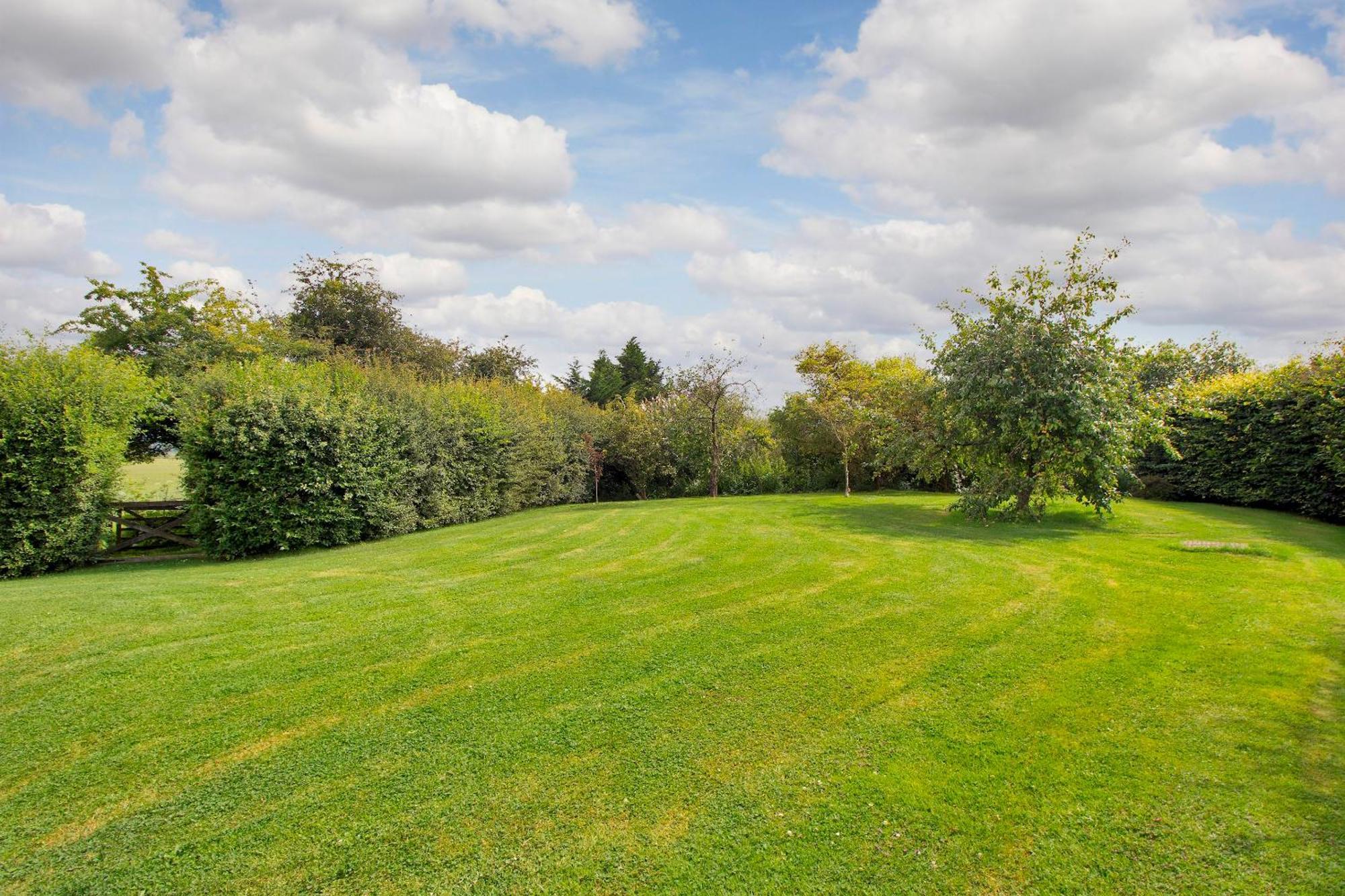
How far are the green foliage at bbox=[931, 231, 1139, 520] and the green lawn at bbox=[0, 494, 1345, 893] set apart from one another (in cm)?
429

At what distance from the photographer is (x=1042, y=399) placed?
11.3 metres

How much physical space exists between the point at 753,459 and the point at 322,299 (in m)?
19.1

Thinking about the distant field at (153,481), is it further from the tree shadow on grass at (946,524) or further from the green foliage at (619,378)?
the green foliage at (619,378)

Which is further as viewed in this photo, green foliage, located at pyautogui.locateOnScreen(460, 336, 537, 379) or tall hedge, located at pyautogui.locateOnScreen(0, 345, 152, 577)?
green foliage, located at pyautogui.locateOnScreen(460, 336, 537, 379)

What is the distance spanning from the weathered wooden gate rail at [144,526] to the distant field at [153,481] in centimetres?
29

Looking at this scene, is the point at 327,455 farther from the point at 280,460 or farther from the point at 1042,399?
the point at 1042,399

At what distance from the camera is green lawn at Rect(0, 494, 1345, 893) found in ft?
9.50

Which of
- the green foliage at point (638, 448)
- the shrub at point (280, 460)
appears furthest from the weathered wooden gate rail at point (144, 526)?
the green foliage at point (638, 448)

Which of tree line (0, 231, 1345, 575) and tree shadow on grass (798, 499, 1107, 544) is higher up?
tree line (0, 231, 1345, 575)

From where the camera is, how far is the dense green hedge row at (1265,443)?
41.0 feet

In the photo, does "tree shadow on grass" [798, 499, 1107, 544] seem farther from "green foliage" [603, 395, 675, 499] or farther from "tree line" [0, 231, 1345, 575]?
"green foliage" [603, 395, 675, 499]

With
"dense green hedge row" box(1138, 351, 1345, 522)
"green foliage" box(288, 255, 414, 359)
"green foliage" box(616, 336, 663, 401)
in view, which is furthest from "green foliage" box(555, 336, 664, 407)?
"dense green hedge row" box(1138, 351, 1345, 522)

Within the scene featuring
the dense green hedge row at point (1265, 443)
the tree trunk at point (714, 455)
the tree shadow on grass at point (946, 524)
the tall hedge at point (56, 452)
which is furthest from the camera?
the tree trunk at point (714, 455)

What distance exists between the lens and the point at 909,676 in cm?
462
